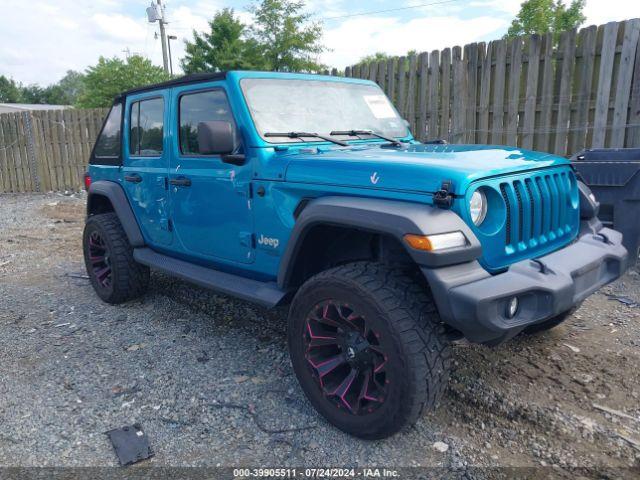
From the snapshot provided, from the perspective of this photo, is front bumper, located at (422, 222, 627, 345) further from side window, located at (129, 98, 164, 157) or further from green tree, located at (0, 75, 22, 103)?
green tree, located at (0, 75, 22, 103)

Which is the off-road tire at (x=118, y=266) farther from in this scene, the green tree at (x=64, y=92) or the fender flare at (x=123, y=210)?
the green tree at (x=64, y=92)

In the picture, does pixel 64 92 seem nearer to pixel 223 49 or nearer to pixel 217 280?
pixel 223 49

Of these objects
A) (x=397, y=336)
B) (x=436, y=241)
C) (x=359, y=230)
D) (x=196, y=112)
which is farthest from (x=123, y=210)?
(x=436, y=241)

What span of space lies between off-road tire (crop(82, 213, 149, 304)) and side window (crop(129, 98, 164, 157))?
70 cm

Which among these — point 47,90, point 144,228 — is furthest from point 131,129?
point 47,90

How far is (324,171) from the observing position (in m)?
2.72

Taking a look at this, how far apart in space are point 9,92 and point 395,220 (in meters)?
92.3

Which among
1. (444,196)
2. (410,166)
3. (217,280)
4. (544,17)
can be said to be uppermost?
(544,17)

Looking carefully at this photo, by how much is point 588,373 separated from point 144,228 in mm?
3484

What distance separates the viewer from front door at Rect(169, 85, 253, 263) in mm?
3229

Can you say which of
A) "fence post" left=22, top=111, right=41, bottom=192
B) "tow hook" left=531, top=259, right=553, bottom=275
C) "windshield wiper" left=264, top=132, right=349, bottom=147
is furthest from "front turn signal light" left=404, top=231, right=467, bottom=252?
"fence post" left=22, top=111, right=41, bottom=192

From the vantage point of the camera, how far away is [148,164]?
13.4ft

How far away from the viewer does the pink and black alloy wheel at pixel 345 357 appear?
2.46 metres

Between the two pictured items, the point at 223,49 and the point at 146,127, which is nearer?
the point at 146,127
